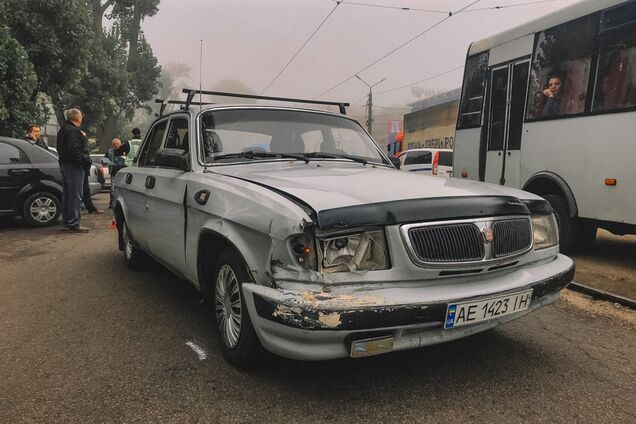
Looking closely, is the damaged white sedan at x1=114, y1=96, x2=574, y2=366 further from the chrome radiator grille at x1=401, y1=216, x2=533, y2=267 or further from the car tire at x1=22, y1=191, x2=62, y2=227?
the car tire at x1=22, y1=191, x2=62, y2=227

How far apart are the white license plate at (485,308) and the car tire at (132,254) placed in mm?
3648

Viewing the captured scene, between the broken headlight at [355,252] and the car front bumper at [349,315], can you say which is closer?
the car front bumper at [349,315]

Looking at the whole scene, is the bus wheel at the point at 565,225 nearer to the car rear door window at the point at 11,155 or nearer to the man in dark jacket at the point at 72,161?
the man in dark jacket at the point at 72,161

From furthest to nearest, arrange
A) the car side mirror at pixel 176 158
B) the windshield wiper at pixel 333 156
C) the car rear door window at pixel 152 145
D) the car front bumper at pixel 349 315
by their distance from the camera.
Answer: the car rear door window at pixel 152 145 → the windshield wiper at pixel 333 156 → the car side mirror at pixel 176 158 → the car front bumper at pixel 349 315

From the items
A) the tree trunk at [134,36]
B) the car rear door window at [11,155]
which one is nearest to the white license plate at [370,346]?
the car rear door window at [11,155]

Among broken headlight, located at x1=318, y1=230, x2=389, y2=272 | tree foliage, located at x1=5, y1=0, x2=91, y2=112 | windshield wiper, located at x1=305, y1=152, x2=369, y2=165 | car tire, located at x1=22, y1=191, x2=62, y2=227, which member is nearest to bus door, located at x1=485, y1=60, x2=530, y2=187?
windshield wiper, located at x1=305, y1=152, x2=369, y2=165

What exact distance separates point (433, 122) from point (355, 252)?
35.7 metres

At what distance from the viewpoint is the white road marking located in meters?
3.00

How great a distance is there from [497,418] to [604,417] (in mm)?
520

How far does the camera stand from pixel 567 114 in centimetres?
611

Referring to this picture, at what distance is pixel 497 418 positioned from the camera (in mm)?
2307

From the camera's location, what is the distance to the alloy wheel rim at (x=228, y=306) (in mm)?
2785

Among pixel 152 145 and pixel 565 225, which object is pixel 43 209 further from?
pixel 565 225

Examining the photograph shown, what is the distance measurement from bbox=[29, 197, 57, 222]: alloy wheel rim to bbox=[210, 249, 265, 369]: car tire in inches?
263
